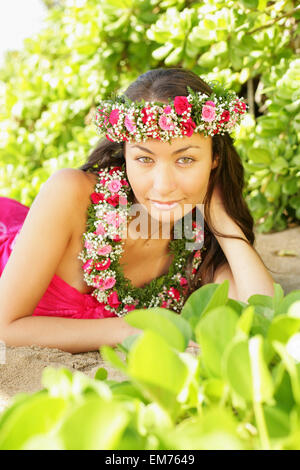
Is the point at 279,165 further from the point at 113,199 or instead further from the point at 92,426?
the point at 92,426

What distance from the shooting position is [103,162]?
6.91 ft

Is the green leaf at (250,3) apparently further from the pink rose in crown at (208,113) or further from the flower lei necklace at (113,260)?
the flower lei necklace at (113,260)

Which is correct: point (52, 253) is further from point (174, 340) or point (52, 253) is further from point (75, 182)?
point (174, 340)

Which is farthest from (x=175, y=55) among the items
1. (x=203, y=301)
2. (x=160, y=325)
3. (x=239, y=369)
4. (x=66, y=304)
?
(x=239, y=369)

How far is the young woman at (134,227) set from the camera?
1704 millimetres

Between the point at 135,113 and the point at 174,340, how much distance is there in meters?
1.30

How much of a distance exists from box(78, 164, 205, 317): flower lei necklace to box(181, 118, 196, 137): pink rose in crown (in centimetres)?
41

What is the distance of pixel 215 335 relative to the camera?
51 centimetres

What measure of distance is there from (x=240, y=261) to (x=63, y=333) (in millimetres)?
751

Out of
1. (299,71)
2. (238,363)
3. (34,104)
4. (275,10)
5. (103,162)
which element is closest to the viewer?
(238,363)

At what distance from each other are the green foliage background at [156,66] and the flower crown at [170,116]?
0.51 meters

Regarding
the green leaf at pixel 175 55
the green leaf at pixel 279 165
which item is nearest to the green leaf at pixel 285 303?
the green leaf at pixel 279 165

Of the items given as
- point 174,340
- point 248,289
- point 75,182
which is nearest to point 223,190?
point 248,289

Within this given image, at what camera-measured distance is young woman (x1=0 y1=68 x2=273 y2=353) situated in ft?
5.59
